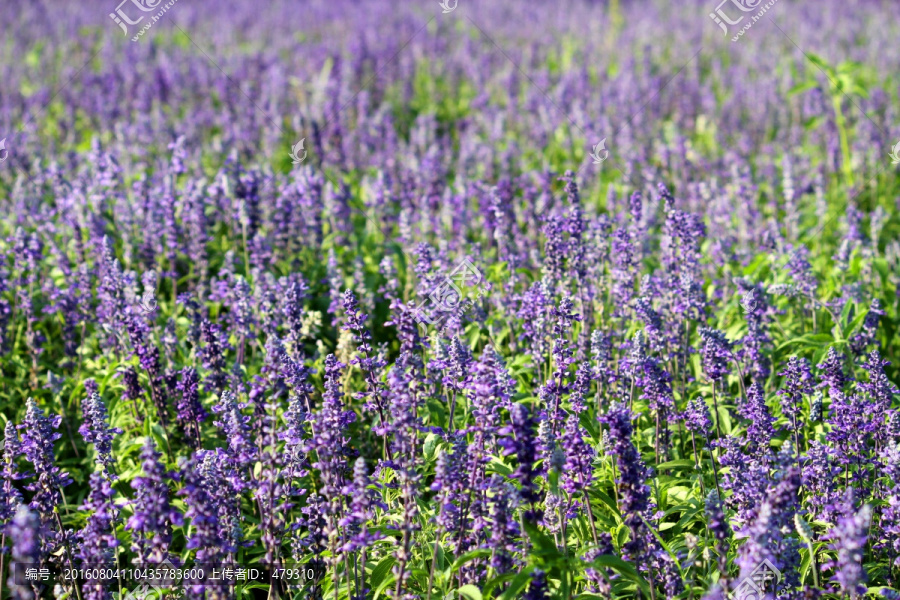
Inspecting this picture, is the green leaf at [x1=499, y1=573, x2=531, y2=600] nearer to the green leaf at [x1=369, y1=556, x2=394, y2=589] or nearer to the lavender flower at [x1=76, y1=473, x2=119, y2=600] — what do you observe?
the green leaf at [x1=369, y1=556, x2=394, y2=589]

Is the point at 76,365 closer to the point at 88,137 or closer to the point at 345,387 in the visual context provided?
the point at 345,387

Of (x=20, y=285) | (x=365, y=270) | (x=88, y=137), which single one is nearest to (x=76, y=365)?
(x=20, y=285)

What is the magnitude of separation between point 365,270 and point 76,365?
2.77 meters

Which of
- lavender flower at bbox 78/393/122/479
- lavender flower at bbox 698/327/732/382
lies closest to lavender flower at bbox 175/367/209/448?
lavender flower at bbox 78/393/122/479

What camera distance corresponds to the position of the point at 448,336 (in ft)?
21.5

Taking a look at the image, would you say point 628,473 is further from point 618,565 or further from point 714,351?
point 714,351
